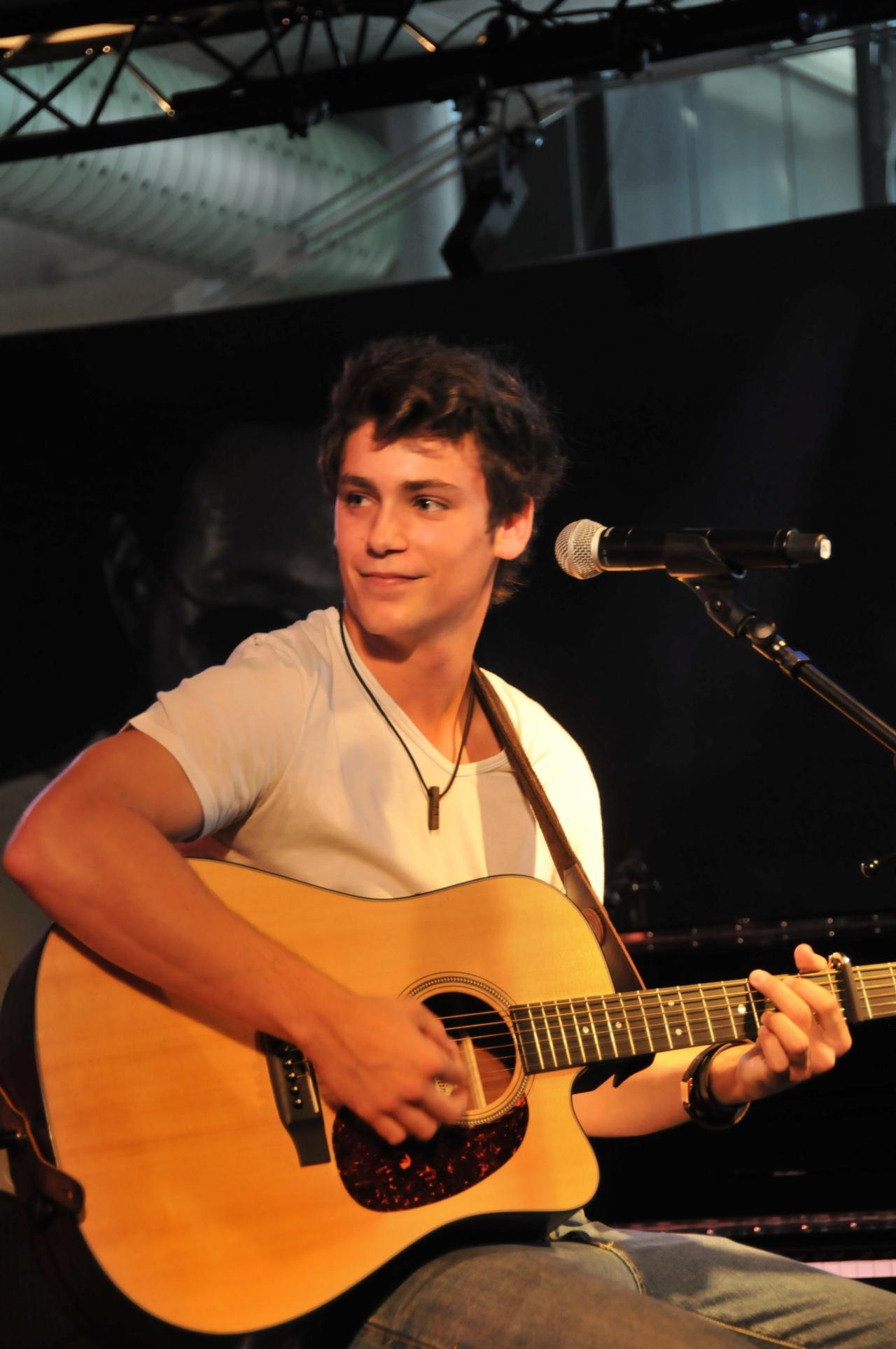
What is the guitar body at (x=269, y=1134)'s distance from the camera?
1832 millimetres

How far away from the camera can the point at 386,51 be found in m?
4.46

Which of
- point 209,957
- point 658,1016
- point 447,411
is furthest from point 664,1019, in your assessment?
point 447,411

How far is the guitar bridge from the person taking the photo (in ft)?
6.34

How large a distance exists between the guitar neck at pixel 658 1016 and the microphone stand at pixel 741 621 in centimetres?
45

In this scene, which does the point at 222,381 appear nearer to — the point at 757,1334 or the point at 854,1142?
the point at 854,1142

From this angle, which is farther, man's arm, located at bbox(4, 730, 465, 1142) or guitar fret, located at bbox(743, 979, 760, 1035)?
guitar fret, located at bbox(743, 979, 760, 1035)

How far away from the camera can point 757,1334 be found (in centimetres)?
204

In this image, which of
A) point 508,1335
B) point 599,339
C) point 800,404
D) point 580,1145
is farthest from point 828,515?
point 508,1335

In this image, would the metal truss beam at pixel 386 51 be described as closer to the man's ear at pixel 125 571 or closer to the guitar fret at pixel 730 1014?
the man's ear at pixel 125 571

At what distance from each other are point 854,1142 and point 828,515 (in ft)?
8.22

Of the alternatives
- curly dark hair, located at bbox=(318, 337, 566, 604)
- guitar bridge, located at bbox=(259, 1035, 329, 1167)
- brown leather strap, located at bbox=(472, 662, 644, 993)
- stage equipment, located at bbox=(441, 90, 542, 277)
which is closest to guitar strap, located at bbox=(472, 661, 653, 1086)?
brown leather strap, located at bbox=(472, 662, 644, 993)

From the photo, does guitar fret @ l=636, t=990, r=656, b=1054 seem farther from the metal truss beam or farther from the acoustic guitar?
the metal truss beam

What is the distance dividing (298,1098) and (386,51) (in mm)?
3752

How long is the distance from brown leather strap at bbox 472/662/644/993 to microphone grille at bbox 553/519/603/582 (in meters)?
0.54
